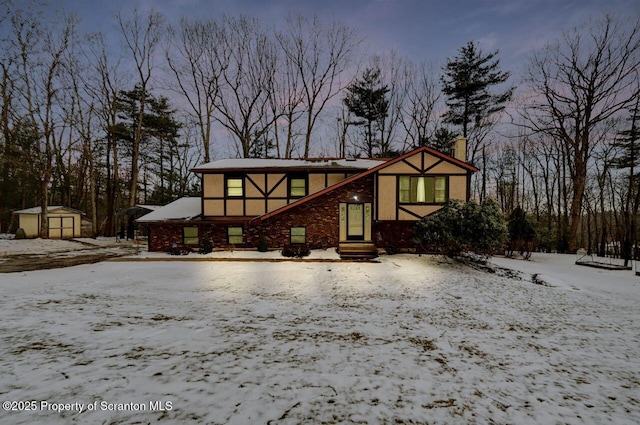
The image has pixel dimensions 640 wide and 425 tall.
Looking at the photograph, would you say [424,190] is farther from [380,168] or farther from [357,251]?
[357,251]

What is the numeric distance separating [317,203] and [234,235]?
5.62 metres

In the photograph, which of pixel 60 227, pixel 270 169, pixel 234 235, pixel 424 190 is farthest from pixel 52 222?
pixel 424 190

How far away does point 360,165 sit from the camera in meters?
17.3

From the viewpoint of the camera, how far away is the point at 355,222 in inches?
603

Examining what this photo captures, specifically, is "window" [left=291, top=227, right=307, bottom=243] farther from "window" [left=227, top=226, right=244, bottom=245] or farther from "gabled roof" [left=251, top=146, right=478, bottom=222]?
"window" [left=227, top=226, right=244, bottom=245]

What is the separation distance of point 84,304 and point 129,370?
451cm

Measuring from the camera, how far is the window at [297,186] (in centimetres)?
1656

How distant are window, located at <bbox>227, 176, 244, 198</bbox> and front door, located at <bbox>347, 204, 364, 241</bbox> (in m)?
7.05

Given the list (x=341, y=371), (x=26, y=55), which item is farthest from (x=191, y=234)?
(x=26, y=55)

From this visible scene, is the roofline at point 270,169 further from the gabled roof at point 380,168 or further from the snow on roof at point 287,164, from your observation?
the gabled roof at point 380,168

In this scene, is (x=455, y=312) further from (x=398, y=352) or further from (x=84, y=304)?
(x=84, y=304)

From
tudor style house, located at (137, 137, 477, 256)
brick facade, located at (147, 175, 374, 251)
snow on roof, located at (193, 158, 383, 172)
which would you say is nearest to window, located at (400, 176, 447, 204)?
tudor style house, located at (137, 137, 477, 256)

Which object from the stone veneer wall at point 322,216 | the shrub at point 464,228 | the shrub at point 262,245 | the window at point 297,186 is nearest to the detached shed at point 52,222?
the shrub at point 262,245

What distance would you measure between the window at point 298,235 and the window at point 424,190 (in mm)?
6046
